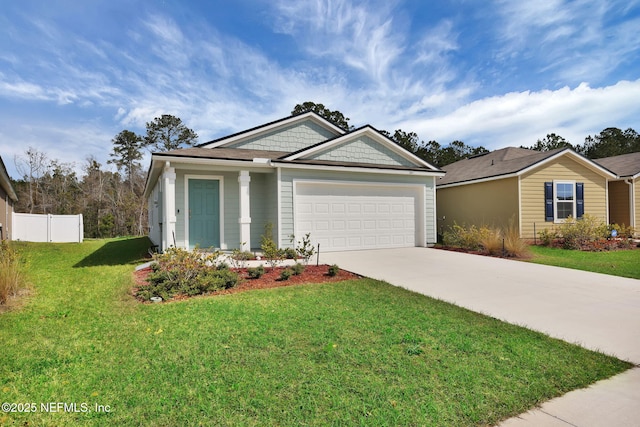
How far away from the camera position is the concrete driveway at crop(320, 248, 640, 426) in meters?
2.42

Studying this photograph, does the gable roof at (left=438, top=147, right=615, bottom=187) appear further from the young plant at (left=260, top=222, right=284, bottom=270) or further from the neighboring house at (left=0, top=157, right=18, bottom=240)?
the neighboring house at (left=0, top=157, right=18, bottom=240)

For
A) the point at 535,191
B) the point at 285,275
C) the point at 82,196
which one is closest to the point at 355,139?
the point at 285,275

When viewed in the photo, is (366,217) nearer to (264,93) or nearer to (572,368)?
(264,93)

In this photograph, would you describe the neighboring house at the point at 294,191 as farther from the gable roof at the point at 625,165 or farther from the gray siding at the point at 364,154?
the gable roof at the point at 625,165

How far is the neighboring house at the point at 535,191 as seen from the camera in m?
14.0

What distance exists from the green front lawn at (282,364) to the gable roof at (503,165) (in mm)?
11950

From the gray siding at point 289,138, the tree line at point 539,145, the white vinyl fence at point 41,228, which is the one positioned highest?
the tree line at point 539,145

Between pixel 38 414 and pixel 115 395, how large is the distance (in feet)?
1.55

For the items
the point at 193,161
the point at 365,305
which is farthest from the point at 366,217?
the point at 365,305

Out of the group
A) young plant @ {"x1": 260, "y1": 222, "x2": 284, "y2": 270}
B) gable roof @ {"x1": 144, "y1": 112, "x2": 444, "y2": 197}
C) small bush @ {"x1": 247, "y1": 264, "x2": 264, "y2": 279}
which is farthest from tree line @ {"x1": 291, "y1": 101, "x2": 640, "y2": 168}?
small bush @ {"x1": 247, "y1": 264, "x2": 264, "y2": 279}

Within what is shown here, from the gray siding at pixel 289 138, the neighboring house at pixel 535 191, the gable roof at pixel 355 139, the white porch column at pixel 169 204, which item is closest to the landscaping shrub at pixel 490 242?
the gable roof at pixel 355 139

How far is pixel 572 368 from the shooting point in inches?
117

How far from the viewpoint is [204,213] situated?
10758 millimetres

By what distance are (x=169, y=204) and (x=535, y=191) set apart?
14427 mm
